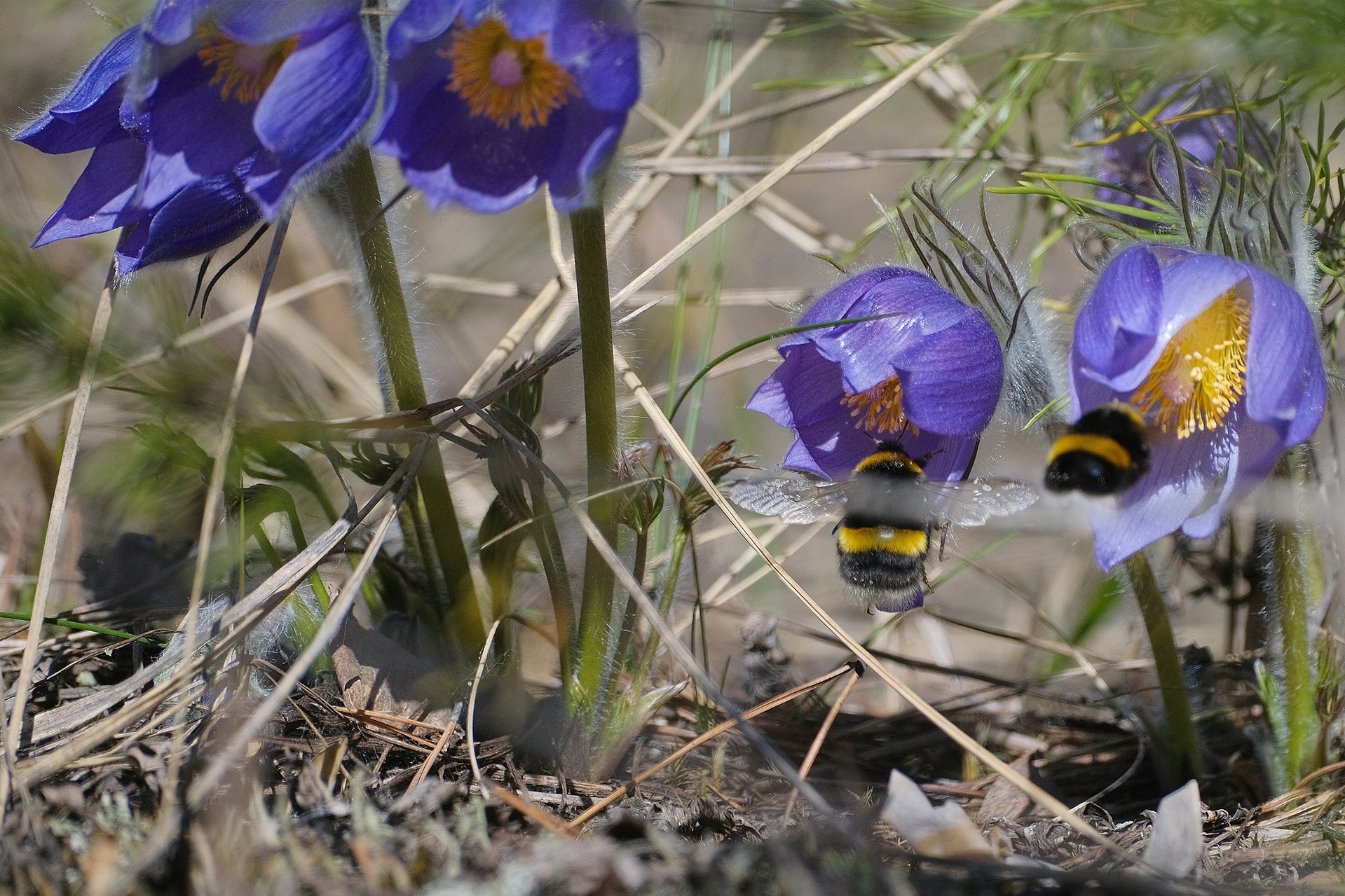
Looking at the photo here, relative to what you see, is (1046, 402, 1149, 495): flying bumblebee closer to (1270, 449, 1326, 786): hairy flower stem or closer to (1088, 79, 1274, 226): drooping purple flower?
(1270, 449, 1326, 786): hairy flower stem

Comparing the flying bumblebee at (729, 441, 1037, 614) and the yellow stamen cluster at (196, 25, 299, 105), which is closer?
the yellow stamen cluster at (196, 25, 299, 105)

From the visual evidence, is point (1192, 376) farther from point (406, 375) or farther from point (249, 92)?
point (249, 92)

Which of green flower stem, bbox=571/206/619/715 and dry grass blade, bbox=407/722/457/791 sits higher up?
green flower stem, bbox=571/206/619/715

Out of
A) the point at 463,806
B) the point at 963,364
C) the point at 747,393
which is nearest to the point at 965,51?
the point at 747,393

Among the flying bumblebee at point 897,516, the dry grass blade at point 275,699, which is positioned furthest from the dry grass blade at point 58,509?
the flying bumblebee at point 897,516

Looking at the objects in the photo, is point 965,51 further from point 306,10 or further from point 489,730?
point 489,730

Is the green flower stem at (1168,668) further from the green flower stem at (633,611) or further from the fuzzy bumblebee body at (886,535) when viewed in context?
the green flower stem at (633,611)

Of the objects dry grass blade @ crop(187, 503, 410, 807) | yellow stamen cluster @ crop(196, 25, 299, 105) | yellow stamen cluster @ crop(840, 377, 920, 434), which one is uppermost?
yellow stamen cluster @ crop(196, 25, 299, 105)

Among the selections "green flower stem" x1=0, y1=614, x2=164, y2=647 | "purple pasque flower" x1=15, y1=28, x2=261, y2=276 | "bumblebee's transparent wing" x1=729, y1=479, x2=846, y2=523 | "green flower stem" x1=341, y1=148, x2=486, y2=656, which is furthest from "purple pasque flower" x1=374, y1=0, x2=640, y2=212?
"green flower stem" x1=0, y1=614, x2=164, y2=647
